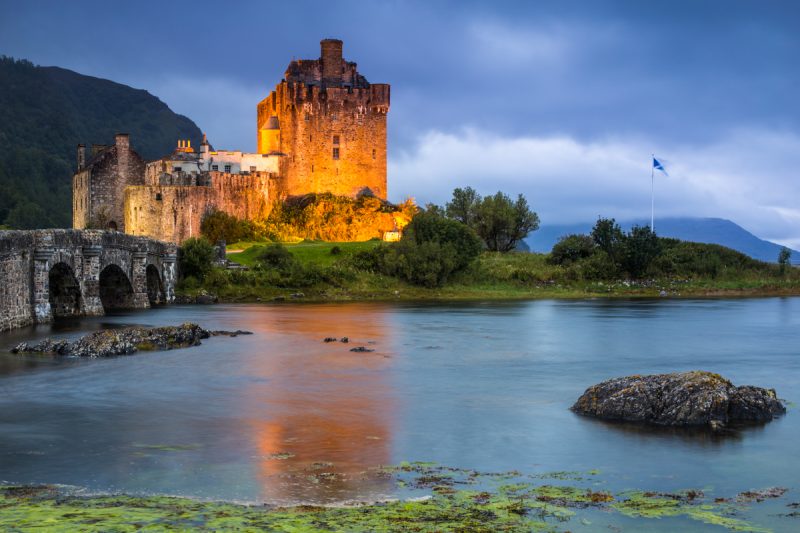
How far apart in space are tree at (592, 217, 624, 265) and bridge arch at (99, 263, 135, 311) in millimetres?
37140

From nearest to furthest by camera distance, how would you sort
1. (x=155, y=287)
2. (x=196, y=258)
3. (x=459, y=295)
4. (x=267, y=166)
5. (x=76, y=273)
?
(x=76, y=273), (x=155, y=287), (x=196, y=258), (x=459, y=295), (x=267, y=166)

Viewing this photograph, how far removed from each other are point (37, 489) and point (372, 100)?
84.8m

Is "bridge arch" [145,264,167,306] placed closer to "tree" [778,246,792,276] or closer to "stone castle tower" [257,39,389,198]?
"stone castle tower" [257,39,389,198]

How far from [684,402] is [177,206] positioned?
70234 millimetres

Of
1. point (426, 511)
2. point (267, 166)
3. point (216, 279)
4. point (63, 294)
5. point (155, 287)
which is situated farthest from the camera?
point (267, 166)

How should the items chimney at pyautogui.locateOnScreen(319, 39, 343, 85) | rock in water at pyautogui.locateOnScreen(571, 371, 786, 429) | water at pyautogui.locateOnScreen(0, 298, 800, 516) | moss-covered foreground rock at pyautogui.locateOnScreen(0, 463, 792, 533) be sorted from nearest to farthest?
moss-covered foreground rock at pyautogui.locateOnScreen(0, 463, 792, 533) < water at pyautogui.locateOnScreen(0, 298, 800, 516) < rock in water at pyautogui.locateOnScreen(571, 371, 786, 429) < chimney at pyautogui.locateOnScreen(319, 39, 343, 85)

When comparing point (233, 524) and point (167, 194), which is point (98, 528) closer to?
point (233, 524)

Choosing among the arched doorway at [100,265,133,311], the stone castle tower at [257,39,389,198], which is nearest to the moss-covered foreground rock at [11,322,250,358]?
the arched doorway at [100,265,133,311]

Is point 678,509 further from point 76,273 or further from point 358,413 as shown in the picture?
point 76,273

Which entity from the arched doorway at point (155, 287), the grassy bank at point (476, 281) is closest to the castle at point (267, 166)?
the grassy bank at point (476, 281)

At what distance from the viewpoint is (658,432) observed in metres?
15.9

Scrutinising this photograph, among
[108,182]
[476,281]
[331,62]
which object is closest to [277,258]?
[476,281]

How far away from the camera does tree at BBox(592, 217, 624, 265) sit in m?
71.2

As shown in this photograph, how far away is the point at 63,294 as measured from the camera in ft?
131
